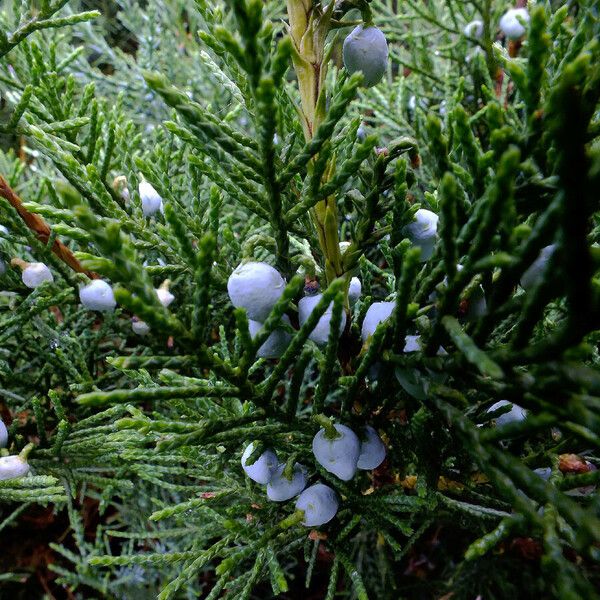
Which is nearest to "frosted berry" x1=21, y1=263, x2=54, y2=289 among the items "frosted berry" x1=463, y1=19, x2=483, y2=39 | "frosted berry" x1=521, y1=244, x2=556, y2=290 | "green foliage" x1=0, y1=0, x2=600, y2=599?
"green foliage" x1=0, y1=0, x2=600, y2=599

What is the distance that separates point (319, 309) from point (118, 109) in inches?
51.8

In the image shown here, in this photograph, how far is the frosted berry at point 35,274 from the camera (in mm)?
1315

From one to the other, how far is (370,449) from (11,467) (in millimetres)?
844

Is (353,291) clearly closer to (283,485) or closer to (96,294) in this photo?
(283,485)

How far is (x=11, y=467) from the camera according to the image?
116cm

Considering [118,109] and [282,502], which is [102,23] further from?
[282,502]

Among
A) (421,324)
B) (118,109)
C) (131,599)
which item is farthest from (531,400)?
(131,599)

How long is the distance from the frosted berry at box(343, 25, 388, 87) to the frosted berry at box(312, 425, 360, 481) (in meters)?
0.63

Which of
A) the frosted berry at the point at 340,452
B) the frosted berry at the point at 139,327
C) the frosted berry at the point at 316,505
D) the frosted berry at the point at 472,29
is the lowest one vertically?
the frosted berry at the point at 139,327

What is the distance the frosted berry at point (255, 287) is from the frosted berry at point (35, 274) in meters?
0.81

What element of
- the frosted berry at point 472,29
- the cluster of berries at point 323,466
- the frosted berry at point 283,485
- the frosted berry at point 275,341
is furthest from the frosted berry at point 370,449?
the frosted berry at point 472,29

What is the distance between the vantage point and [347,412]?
3.14 feet

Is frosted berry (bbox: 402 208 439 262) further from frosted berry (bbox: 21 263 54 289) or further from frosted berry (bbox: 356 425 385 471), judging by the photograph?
frosted berry (bbox: 21 263 54 289)

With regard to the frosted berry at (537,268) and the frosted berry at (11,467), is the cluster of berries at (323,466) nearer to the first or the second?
the frosted berry at (537,268)
